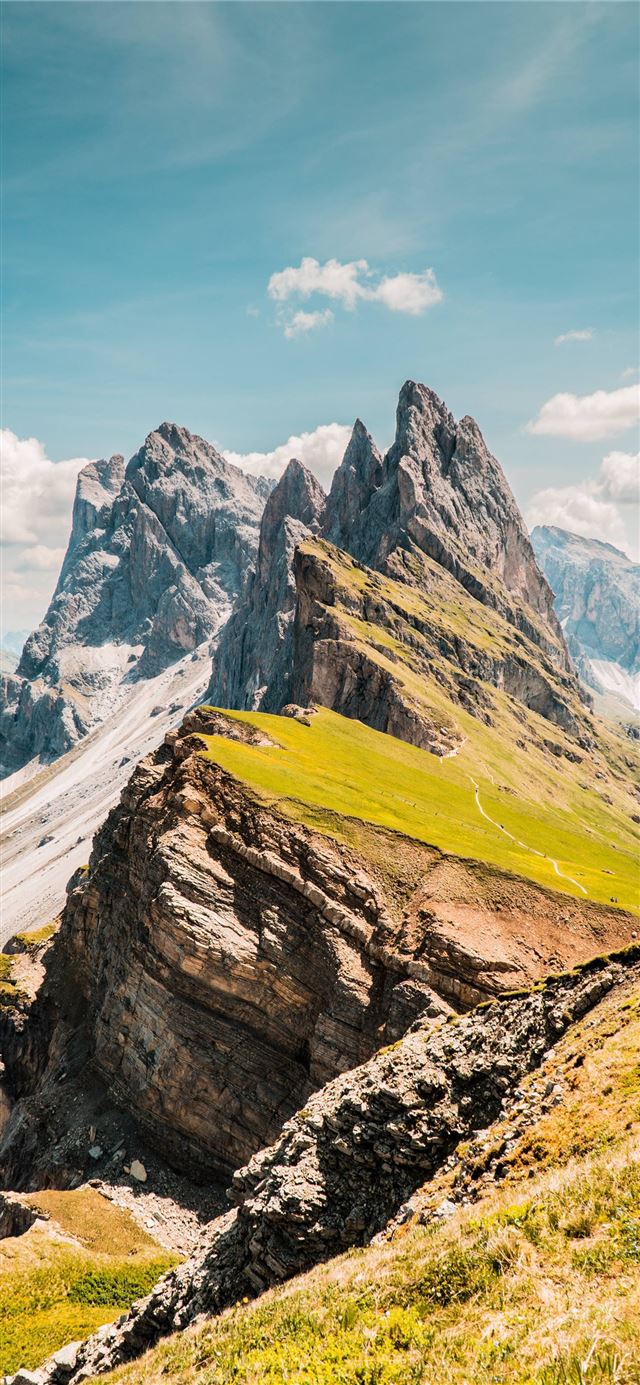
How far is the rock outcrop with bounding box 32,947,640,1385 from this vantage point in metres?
23.9

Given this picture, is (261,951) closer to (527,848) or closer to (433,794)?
(527,848)

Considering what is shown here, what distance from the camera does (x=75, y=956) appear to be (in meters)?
74.1

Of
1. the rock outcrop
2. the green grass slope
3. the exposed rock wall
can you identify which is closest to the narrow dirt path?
the exposed rock wall

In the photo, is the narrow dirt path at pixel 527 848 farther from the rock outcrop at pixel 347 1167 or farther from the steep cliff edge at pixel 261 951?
the rock outcrop at pixel 347 1167

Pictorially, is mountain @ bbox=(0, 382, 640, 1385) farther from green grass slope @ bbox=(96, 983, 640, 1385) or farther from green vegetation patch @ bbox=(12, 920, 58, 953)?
green vegetation patch @ bbox=(12, 920, 58, 953)

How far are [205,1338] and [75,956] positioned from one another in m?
59.4

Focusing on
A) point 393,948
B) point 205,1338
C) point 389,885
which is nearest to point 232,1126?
point 393,948

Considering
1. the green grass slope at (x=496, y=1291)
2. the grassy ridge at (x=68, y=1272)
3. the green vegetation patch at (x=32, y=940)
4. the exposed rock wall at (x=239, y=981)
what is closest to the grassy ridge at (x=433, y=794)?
the exposed rock wall at (x=239, y=981)

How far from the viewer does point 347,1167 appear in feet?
83.8

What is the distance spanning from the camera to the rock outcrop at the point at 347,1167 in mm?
23891

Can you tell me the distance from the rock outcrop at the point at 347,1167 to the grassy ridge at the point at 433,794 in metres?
30.2

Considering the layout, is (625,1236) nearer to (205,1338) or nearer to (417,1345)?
(417,1345)

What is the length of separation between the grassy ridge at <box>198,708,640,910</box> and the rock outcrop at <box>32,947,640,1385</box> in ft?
99.0

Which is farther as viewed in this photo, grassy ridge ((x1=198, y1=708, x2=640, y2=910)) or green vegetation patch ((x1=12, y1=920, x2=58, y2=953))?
green vegetation patch ((x1=12, y1=920, x2=58, y2=953))
